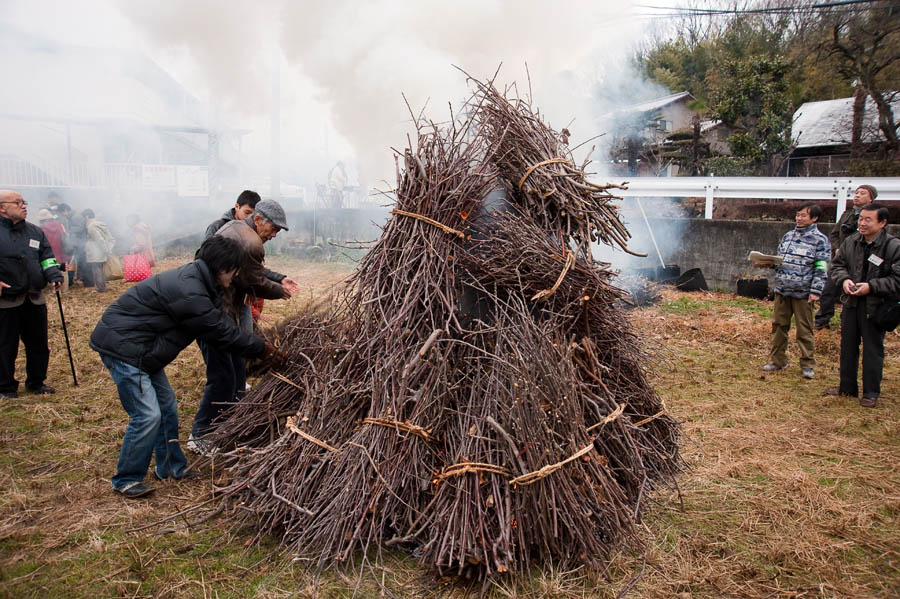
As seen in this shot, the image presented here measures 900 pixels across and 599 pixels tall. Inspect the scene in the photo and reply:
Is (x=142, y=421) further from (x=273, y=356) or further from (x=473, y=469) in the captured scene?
(x=473, y=469)

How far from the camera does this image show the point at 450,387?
315 centimetres

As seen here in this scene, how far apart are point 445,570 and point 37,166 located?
58.7ft

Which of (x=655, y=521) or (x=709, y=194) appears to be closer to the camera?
(x=655, y=521)

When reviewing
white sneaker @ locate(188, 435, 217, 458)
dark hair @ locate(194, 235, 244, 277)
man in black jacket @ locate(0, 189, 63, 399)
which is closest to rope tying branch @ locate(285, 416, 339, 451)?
white sneaker @ locate(188, 435, 217, 458)

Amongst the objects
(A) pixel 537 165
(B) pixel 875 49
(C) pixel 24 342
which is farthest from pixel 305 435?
(B) pixel 875 49

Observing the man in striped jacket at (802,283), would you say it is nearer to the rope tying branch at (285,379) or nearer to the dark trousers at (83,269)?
the rope tying branch at (285,379)

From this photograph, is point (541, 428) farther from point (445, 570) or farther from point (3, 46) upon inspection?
point (3, 46)

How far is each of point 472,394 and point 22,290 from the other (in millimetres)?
4781

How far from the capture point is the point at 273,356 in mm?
4047

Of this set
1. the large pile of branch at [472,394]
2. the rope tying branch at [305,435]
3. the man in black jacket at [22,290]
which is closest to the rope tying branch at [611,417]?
the large pile of branch at [472,394]

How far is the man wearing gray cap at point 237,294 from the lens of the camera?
14.5ft

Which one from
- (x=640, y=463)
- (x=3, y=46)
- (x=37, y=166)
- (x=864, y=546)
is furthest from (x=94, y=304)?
(x=864, y=546)

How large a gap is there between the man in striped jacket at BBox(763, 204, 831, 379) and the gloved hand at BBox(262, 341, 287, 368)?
5.38 meters

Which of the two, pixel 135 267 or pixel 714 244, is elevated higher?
pixel 714 244
